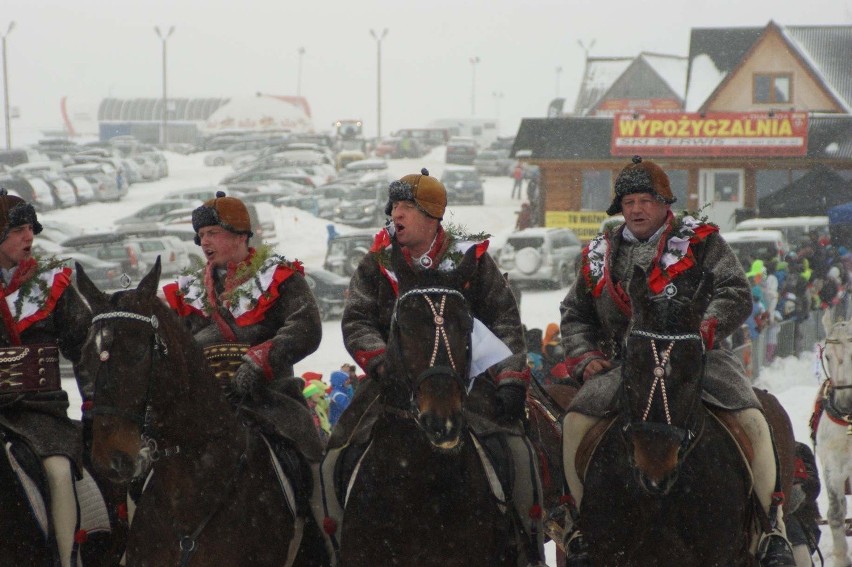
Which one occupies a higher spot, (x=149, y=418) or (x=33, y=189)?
(x=33, y=189)

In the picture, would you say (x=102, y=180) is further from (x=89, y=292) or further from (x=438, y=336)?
(x=438, y=336)

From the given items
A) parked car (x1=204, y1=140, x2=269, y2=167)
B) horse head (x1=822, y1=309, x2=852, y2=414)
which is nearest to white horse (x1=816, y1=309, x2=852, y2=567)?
horse head (x1=822, y1=309, x2=852, y2=414)

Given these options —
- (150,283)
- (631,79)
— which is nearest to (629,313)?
(150,283)

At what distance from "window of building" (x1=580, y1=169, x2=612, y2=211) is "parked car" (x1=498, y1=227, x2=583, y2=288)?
9791mm

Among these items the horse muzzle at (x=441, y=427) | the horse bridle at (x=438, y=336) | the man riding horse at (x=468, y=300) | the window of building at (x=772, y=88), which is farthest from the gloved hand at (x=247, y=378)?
the window of building at (x=772, y=88)

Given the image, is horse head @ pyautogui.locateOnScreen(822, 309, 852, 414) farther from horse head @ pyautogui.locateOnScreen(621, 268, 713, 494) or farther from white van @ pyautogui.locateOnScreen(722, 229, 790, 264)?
white van @ pyautogui.locateOnScreen(722, 229, 790, 264)

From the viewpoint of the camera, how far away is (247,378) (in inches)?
236

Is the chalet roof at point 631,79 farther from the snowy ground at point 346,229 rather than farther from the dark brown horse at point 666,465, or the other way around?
the dark brown horse at point 666,465

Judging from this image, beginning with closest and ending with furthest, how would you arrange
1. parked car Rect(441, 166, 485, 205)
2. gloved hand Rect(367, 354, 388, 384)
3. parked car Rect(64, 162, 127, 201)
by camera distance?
gloved hand Rect(367, 354, 388, 384), parked car Rect(64, 162, 127, 201), parked car Rect(441, 166, 485, 205)

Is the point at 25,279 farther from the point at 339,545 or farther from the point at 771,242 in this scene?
the point at 771,242

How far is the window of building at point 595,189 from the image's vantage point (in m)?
40.3

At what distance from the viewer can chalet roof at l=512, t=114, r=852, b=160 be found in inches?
1526

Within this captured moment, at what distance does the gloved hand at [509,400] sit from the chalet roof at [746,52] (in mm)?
43726

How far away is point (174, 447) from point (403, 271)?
139 cm
